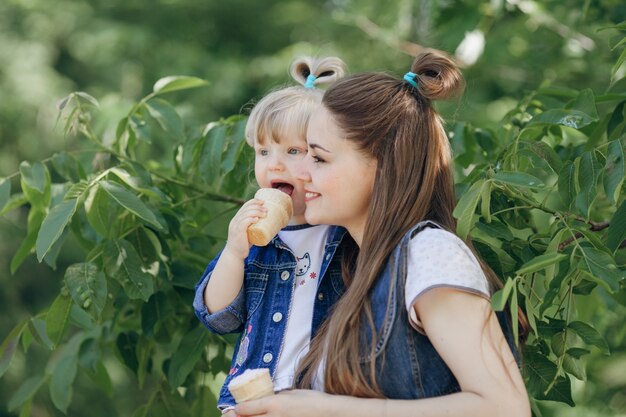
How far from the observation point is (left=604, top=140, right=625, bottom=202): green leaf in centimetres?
217

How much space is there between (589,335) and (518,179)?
435 millimetres

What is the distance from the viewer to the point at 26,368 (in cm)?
741

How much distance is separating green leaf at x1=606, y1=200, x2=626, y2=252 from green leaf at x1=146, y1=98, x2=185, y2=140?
1.41m

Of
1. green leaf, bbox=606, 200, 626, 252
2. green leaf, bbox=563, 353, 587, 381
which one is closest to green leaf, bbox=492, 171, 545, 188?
green leaf, bbox=606, 200, 626, 252

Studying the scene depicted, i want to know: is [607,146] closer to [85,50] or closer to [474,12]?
[474,12]

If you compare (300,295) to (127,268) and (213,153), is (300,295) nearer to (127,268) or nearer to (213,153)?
(127,268)

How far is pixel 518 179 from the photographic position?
2.09 meters

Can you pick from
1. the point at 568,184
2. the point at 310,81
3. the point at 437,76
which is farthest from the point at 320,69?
the point at 568,184

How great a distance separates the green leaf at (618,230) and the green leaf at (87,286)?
51.2 inches

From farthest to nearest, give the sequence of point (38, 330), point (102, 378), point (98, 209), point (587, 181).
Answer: point (102, 378), point (38, 330), point (98, 209), point (587, 181)

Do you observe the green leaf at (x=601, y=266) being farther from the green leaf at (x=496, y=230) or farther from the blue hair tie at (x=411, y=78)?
the blue hair tie at (x=411, y=78)

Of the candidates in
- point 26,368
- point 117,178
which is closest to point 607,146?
point 117,178

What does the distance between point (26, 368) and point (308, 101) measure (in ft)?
18.1

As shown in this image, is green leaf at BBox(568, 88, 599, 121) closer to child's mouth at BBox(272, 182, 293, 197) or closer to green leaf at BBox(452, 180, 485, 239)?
green leaf at BBox(452, 180, 485, 239)
